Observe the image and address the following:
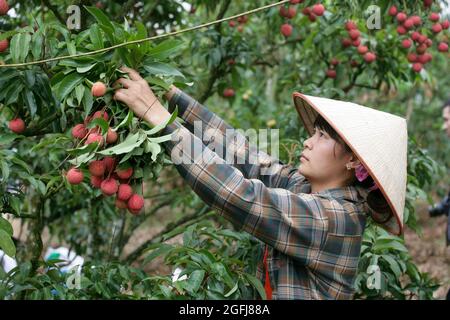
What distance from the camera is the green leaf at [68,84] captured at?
63.4 inches

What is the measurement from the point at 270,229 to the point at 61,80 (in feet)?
2.18

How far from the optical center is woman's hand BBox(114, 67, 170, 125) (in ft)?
5.13

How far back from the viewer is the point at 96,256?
333 centimetres

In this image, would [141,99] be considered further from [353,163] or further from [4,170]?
[353,163]

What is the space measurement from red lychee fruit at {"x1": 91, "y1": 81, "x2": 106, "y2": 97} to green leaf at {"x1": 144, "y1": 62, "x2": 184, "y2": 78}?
0.15m

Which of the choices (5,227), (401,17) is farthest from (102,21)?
(401,17)

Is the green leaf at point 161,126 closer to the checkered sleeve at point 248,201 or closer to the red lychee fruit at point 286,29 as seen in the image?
the checkered sleeve at point 248,201

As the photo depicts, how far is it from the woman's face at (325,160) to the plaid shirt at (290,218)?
0.14 ft

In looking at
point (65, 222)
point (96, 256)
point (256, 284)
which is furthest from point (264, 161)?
point (65, 222)

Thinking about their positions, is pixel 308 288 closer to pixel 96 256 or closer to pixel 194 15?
pixel 96 256

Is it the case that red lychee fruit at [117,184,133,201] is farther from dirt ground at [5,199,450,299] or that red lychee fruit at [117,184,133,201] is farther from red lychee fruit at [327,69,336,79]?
dirt ground at [5,199,450,299]

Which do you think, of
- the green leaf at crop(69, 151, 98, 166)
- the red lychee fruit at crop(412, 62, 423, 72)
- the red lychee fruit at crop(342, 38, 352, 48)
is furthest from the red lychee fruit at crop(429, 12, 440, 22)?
the green leaf at crop(69, 151, 98, 166)

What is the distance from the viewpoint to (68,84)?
1.62m

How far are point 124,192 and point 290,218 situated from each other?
42 centimetres
